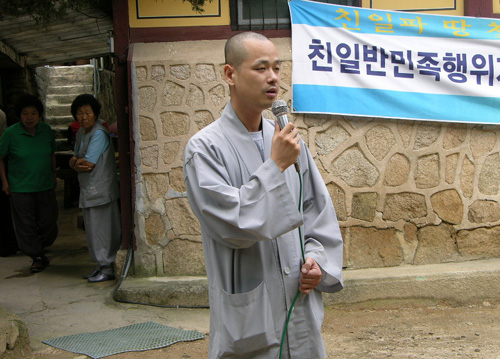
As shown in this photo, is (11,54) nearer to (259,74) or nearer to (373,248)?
(373,248)

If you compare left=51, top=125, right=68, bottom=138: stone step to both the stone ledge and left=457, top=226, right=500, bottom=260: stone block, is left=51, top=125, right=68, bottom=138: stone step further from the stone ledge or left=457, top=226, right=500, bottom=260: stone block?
left=457, top=226, right=500, bottom=260: stone block

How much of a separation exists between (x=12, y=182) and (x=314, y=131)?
3.12 metres

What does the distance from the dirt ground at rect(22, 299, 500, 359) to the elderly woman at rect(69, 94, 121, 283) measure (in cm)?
176

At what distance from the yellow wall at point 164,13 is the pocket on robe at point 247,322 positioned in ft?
11.7

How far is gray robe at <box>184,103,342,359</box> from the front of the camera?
2.07 metres

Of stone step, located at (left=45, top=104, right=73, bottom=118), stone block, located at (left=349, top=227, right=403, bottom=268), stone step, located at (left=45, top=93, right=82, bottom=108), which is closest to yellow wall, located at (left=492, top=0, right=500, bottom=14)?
stone block, located at (left=349, top=227, right=403, bottom=268)

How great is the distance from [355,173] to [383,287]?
1.00 meters

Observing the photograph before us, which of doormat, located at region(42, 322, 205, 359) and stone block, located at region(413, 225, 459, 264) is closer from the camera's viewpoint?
doormat, located at region(42, 322, 205, 359)

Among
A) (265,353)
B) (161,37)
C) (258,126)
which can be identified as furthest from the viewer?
(161,37)

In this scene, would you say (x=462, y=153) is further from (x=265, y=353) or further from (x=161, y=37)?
(x=265, y=353)

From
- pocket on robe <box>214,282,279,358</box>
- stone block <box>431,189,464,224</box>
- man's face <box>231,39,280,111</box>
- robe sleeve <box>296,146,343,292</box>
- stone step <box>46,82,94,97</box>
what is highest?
man's face <box>231,39,280,111</box>

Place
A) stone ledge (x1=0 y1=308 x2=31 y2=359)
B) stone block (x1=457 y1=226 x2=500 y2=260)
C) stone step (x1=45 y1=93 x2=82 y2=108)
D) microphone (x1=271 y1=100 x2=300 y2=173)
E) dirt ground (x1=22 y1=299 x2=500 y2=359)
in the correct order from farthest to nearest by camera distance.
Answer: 1. stone step (x1=45 y1=93 x2=82 y2=108)
2. stone block (x1=457 y1=226 x2=500 y2=260)
3. dirt ground (x1=22 y1=299 x2=500 y2=359)
4. stone ledge (x1=0 y1=308 x2=31 y2=359)
5. microphone (x1=271 y1=100 x2=300 y2=173)

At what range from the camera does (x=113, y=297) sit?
17.5ft

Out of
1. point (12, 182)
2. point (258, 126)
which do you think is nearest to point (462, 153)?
point (258, 126)
